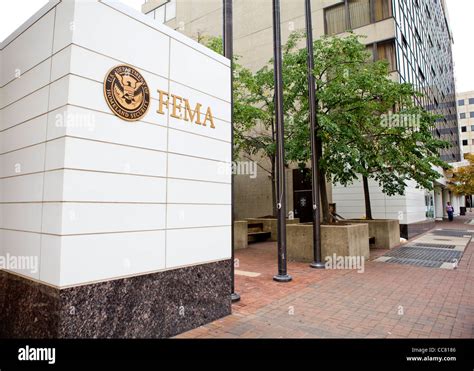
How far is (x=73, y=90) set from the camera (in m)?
3.42

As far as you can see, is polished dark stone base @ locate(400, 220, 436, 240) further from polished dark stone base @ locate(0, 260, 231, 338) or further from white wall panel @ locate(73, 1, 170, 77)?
white wall panel @ locate(73, 1, 170, 77)

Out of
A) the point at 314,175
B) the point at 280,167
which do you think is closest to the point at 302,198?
the point at 314,175

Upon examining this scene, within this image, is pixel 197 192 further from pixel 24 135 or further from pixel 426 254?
pixel 426 254

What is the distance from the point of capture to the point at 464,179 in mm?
31703

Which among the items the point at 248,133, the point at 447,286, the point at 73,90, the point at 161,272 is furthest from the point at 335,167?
the point at 248,133

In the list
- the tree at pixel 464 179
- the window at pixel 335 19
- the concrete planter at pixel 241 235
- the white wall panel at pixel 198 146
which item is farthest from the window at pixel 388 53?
the tree at pixel 464 179

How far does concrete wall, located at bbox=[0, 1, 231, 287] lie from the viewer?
3414 mm

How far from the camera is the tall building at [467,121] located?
2773 inches

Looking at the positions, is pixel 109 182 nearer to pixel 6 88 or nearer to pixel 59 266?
pixel 59 266

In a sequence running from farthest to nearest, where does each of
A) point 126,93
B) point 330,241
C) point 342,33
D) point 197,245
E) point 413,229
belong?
point 342,33, point 413,229, point 330,241, point 197,245, point 126,93

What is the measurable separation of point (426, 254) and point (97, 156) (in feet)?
36.9

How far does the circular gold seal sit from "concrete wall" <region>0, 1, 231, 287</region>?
83 mm

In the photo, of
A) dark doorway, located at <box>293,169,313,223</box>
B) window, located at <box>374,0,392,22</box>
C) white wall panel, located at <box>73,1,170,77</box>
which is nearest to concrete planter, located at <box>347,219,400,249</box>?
dark doorway, located at <box>293,169,313,223</box>

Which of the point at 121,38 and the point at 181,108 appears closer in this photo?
the point at 121,38
